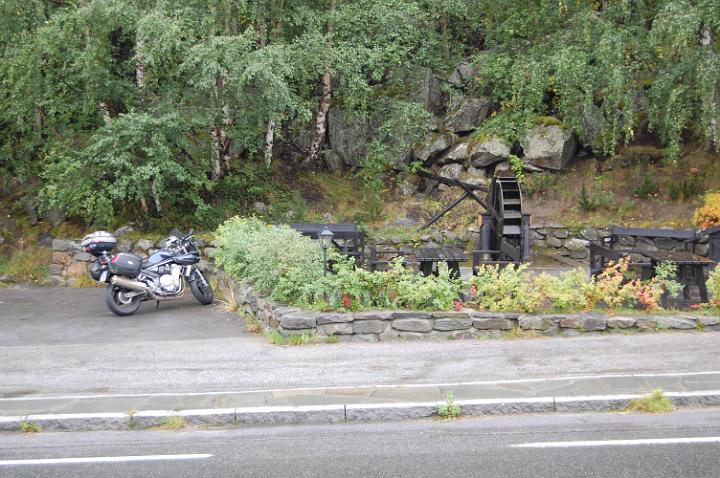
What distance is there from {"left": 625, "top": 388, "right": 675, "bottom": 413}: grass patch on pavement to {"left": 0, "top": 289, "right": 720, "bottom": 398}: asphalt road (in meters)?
1.08

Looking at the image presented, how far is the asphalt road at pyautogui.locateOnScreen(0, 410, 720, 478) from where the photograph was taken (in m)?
5.58

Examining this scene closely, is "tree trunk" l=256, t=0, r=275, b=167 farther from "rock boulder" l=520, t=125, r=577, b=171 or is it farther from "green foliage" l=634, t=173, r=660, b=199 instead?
"green foliage" l=634, t=173, r=660, b=199

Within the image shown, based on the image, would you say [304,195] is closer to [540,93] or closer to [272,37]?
[272,37]

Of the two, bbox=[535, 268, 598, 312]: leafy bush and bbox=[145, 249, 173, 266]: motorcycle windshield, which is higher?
bbox=[145, 249, 173, 266]: motorcycle windshield

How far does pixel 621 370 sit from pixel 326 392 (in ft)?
11.0

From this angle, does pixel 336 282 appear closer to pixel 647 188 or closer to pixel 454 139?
pixel 454 139

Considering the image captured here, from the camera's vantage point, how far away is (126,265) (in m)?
13.0

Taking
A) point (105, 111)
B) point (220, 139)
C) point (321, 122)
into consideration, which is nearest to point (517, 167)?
point (321, 122)

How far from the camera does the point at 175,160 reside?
58.8 ft

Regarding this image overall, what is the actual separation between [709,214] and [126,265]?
44.1 feet

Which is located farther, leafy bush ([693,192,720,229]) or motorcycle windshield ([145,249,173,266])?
leafy bush ([693,192,720,229])

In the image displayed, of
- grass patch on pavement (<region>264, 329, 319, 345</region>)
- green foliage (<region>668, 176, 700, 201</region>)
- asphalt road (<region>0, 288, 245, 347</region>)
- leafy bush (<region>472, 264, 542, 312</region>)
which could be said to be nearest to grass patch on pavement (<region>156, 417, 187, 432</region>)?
grass patch on pavement (<region>264, 329, 319, 345</region>)

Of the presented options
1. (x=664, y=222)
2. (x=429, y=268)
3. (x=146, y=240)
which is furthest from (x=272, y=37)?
(x=664, y=222)

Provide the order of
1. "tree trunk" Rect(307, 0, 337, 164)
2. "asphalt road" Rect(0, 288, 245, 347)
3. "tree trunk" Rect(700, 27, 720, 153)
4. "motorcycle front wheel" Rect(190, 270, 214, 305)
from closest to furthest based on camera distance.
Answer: "asphalt road" Rect(0, 288, 245, 347)
"motorcycle front wheel" Rect(190, 270, 214, 305)
"tree trunk" Rect(700, 27, 720, 153)
"tree trunk" Rect(307, 0, 337, 164)
